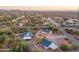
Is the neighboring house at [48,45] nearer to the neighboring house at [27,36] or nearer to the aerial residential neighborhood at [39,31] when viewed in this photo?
the aerial residential neighborhood at [39,31]

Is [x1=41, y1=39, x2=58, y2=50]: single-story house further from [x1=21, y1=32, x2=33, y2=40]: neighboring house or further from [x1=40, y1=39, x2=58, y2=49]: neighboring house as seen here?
[x1=21, y1=32, x2=33, y2=40]: neighboring house

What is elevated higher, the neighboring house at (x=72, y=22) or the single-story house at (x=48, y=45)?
the neighboring house at (x=72, y=22)

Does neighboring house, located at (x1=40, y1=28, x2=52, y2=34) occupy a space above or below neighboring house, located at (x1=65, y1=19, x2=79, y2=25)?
below

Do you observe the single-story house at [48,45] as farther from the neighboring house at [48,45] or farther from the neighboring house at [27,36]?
the neighboring house at [27,36]

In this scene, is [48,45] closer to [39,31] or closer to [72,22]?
[39,31]

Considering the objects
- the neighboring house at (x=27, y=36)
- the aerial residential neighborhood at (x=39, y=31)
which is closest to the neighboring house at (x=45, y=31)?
the aerial residential neighborhood at (x=39, y=31)

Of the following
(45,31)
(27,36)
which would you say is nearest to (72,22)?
(45,31)

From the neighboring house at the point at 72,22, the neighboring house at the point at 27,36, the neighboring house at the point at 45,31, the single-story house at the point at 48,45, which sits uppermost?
the neighboring house at the point at 72,22

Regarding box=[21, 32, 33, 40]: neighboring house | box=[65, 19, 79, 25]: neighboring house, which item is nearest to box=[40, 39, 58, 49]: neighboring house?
box=[21, 32, 33, 40]: neighboring house
